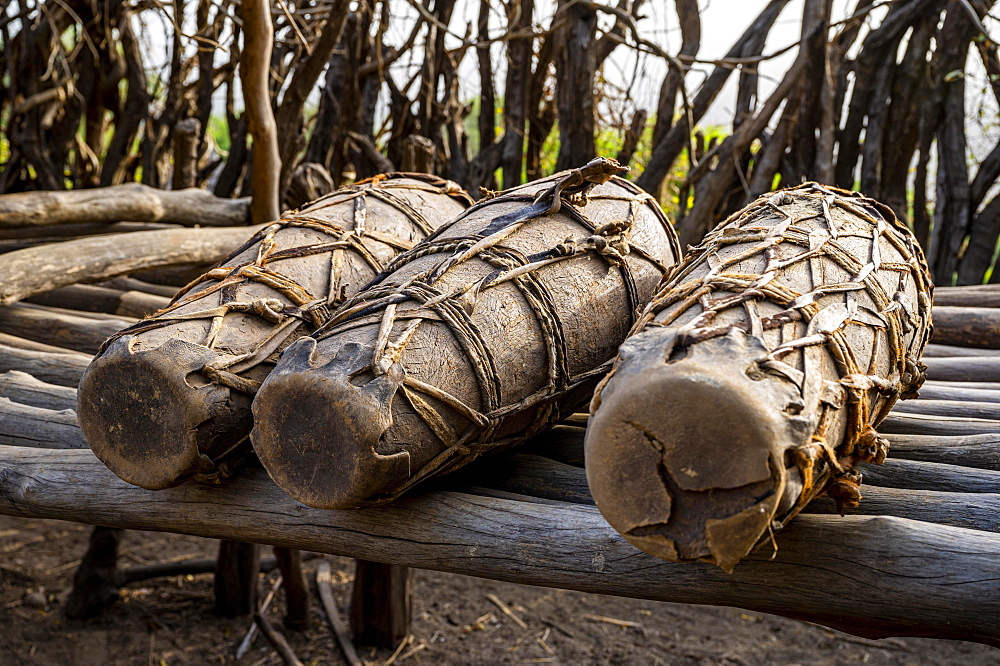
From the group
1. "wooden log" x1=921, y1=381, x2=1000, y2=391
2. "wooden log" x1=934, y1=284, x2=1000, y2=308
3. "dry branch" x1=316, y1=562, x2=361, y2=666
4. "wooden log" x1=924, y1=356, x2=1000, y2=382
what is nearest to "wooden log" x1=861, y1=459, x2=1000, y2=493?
"wooden log" x1=921, y1=381, x2=1000, y2=391

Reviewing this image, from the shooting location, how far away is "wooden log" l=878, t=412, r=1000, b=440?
60.7 inches

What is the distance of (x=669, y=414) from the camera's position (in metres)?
0.86

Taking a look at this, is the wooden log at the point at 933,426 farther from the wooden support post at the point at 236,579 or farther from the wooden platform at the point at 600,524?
the wooden support post at the point at 236,579

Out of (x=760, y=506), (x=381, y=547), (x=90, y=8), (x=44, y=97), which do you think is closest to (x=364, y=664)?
(x=381, y=547)

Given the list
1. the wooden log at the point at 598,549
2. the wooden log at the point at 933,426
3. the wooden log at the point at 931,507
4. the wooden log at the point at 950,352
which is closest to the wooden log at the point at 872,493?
the wooden log at the point at 931,507

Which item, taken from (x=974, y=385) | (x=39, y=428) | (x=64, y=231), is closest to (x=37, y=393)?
(x=39, y=428)

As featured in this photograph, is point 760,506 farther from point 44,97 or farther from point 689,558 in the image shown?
point 44,97

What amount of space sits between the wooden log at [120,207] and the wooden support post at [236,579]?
125 centimetres

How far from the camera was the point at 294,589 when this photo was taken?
131 inches

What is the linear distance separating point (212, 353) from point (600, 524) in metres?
0.58

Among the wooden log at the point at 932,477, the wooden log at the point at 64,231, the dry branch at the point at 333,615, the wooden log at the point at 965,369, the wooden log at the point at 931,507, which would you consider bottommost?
the dry branch at the point at 333,615

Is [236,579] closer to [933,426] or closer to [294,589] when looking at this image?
[294,589]

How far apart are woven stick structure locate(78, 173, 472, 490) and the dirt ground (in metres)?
2.19

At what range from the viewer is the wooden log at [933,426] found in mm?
1542
